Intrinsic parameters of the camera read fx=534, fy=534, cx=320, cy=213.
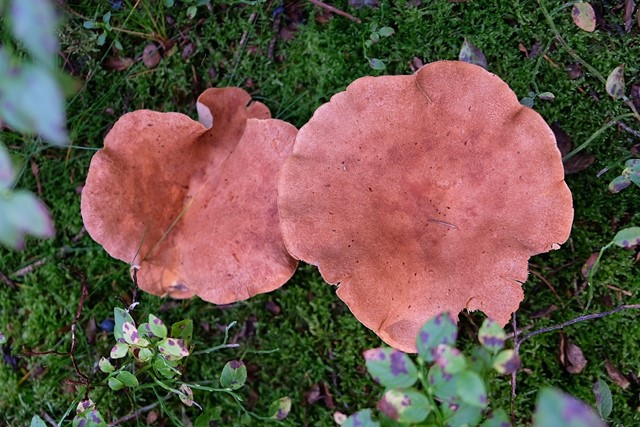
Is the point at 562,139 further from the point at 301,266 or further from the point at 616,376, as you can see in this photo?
the point at 301,266

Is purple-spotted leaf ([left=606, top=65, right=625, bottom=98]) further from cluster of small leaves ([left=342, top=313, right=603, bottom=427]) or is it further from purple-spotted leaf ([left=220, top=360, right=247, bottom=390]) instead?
purple-spotted leaf ([left=220, top=360, right=247, bottom=390])

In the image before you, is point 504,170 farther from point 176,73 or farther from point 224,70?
point 176,73

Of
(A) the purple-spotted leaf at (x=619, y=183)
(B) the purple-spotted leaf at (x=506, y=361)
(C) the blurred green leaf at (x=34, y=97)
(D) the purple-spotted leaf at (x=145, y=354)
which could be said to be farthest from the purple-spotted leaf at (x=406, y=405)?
(A) the purple-spotted leaf at (x=619, y=183)

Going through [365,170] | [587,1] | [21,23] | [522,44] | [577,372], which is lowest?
[577,372]

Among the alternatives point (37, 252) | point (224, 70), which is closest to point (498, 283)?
point (224, 70)

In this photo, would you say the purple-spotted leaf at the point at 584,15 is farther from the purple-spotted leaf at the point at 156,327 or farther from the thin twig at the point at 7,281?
the thin twig at the point at 7,281

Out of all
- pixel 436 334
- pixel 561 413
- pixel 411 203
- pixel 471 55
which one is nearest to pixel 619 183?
pixel 471 55
